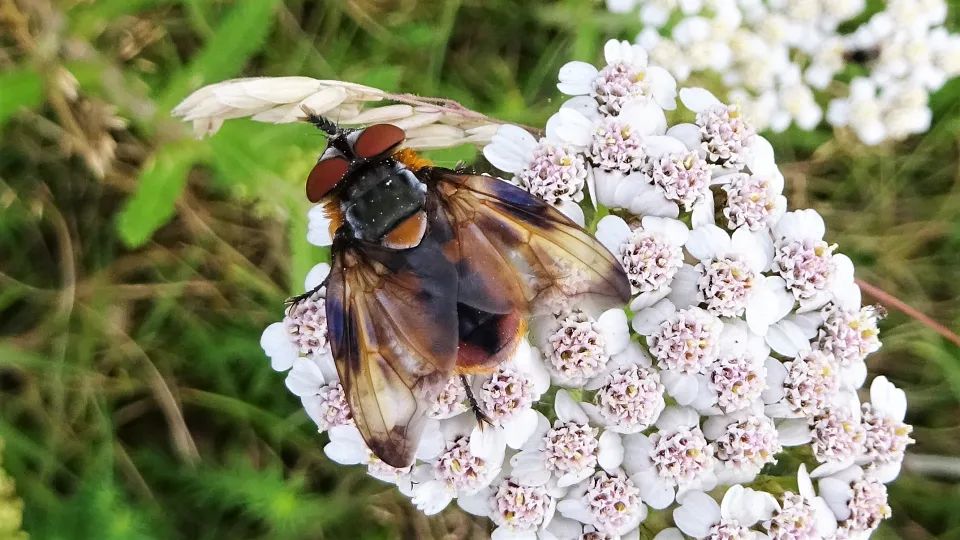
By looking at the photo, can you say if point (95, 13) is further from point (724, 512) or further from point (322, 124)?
point (724, 512)

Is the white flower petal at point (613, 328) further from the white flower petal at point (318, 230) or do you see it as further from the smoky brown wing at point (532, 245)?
the white flower petal at point (318, 230)

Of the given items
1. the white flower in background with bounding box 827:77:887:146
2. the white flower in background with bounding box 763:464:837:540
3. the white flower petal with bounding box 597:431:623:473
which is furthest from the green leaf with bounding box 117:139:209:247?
the white flower in background with bounding box 827:77:887:146

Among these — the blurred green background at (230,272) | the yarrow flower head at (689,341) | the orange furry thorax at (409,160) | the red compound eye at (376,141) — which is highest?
the red compound eye at (376,141)

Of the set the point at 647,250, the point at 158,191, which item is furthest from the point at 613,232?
the point at 158,191

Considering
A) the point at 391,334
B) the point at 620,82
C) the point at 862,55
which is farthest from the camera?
the point at 862,55

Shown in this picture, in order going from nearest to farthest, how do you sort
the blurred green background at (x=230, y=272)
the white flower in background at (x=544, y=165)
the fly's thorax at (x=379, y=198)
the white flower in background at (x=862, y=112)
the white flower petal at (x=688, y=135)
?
1. the fly's thorax at (x=379, y=198)
2. the white flower in background at (x=544, y=165)
3. the white flower petal at (x=688, y=135)
4. the white flower in background at (x=862, y=112)
5. the blurred green background at (x=230, y=272)

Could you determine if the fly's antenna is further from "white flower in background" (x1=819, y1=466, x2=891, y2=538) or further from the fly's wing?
"white flower in background" (x1=819, y1=466, x2=891, y2=538)

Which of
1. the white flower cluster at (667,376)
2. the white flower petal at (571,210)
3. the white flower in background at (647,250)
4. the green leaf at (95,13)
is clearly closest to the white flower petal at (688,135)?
the white flower cluster at (667,376)
